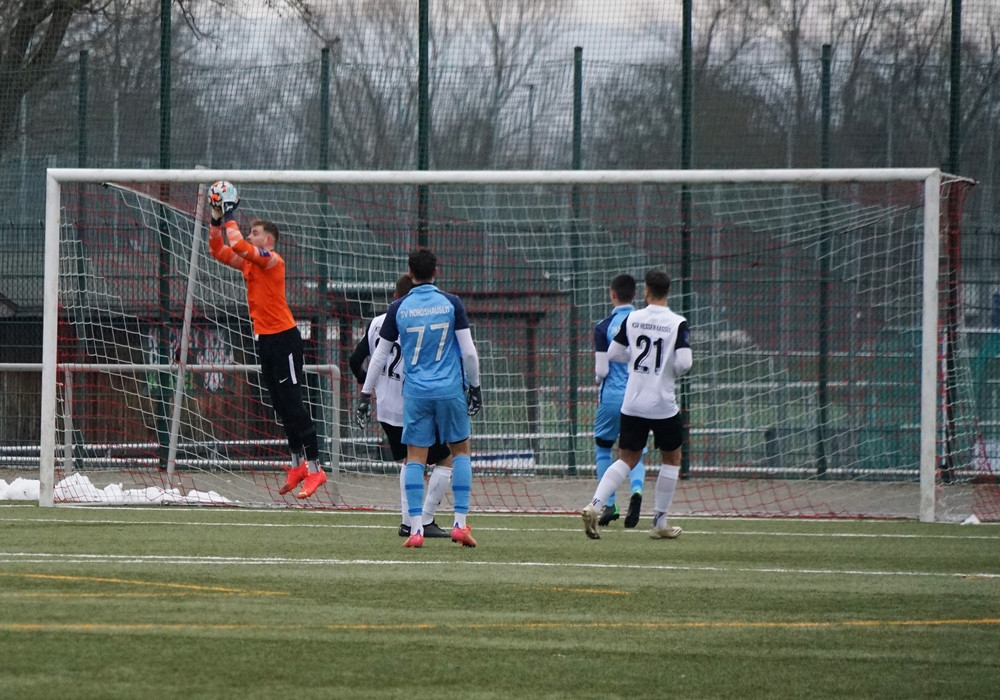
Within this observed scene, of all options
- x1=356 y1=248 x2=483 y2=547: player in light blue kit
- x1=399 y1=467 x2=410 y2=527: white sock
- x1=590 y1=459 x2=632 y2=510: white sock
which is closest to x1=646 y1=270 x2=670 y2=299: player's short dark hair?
x1=590 y1=459 x2=632 y2=510: white sock

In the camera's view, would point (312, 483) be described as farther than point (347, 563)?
Yes

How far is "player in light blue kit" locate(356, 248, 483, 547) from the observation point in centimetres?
849

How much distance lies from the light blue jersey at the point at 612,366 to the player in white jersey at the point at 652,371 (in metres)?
0.71

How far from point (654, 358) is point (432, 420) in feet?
5.29

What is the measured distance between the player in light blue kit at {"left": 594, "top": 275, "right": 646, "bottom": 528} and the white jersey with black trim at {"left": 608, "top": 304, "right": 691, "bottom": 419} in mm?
505

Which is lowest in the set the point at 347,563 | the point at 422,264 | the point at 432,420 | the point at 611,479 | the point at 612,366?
the point at 347,563

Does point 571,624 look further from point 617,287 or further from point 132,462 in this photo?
point 132,462

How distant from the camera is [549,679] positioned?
4.47m

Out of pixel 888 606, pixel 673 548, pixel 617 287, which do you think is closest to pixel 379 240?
pixel 617 287

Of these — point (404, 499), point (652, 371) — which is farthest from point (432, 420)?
point (652, 371)

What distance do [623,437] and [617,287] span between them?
1.44m

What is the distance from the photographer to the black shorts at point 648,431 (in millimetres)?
9102

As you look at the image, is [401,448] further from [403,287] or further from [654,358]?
[654,358]

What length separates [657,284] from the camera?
357 inches
